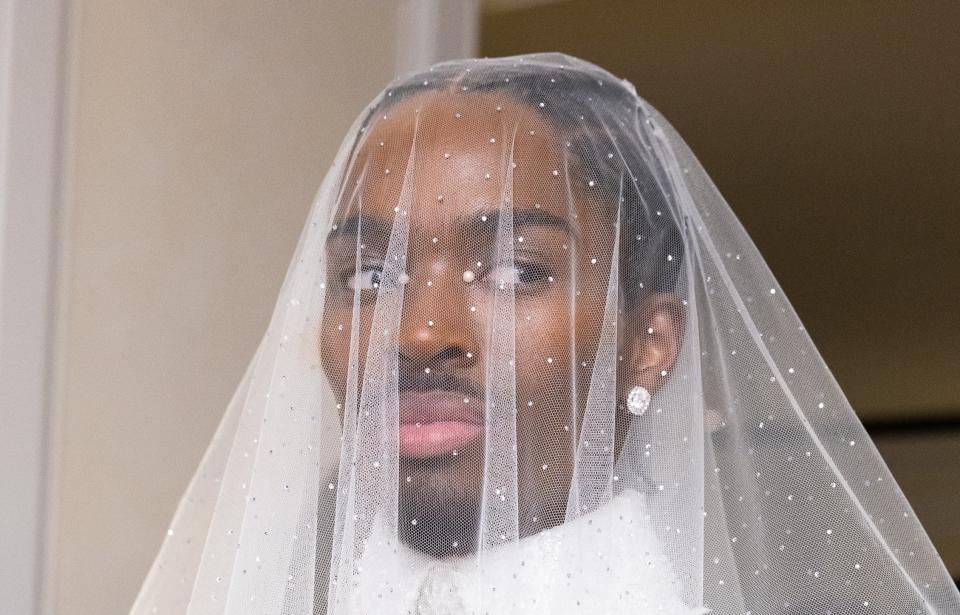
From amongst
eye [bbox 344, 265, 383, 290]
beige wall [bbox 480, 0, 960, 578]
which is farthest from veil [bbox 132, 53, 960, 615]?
beige wall [bbox 480, 0, 960, 578]

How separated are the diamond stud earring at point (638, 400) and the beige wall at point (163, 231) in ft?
2.06

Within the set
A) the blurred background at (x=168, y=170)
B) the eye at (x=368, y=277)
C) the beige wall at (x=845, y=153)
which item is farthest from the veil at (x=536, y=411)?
the beige wall at (x=845, y=153)

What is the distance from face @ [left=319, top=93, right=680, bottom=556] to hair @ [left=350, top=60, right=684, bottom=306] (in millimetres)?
18

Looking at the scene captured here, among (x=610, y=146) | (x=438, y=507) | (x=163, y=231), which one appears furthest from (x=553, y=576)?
(x=163, y=231)

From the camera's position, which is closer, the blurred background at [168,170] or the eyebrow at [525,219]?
the eyebrow at [525,219]

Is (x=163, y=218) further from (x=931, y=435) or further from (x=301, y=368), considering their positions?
(x=931, y=435)

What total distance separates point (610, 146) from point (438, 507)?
0.96 ft

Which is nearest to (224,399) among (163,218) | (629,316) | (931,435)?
(163,218)

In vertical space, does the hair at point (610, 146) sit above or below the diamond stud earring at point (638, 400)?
above

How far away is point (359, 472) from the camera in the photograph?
80 cm

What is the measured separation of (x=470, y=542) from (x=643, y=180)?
0.96 feet

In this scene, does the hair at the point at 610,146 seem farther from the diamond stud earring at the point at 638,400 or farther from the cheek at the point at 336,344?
the cheek at the point at 336,344

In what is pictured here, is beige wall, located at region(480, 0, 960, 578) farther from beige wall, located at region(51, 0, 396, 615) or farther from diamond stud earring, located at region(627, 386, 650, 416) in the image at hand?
diamond stud earring, located at region(627, 386, 650, 416)

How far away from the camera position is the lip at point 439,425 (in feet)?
2.63
